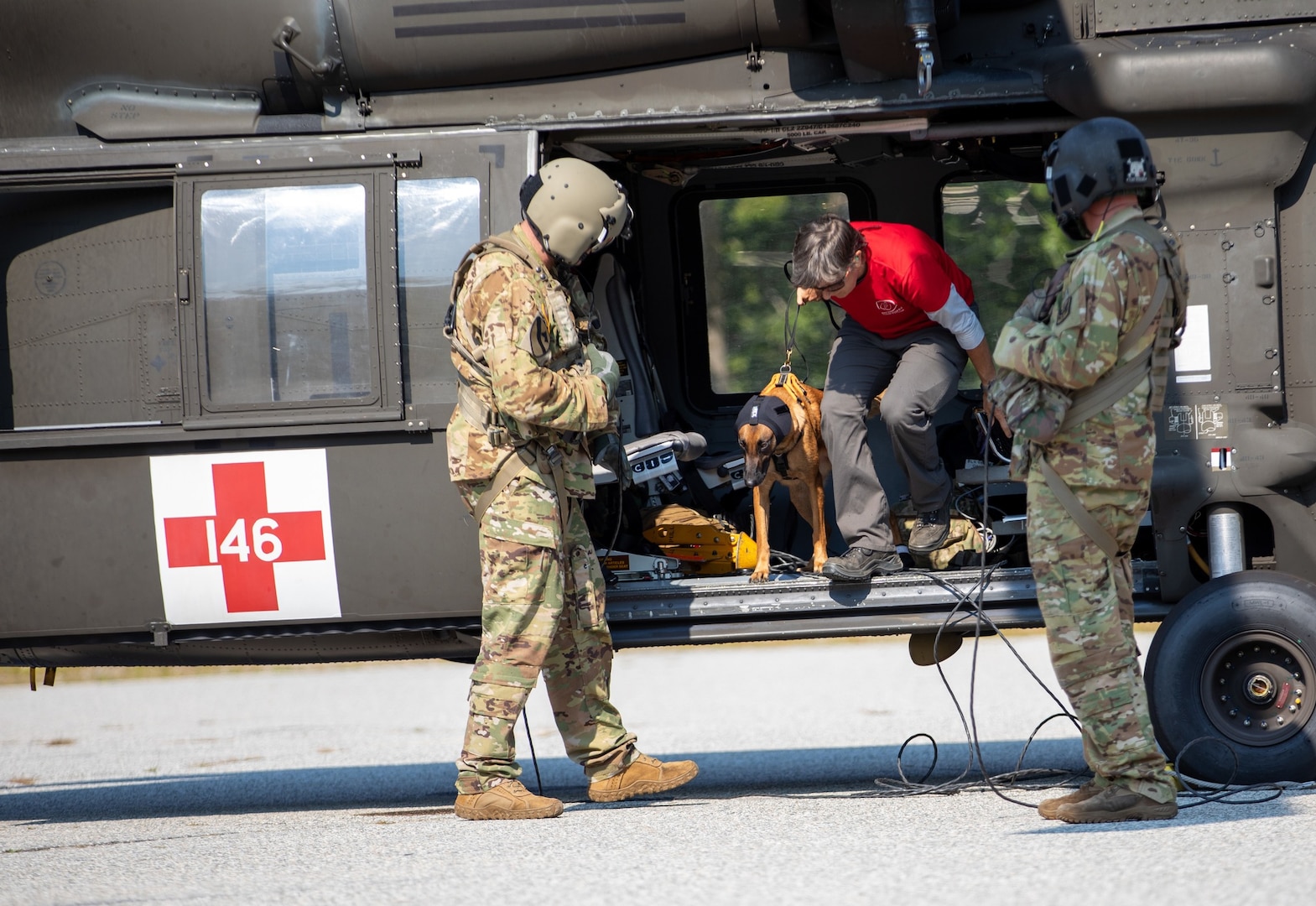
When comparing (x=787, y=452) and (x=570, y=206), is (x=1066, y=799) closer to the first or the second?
(x=787, y=452)

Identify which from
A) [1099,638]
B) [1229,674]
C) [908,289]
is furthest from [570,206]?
[1229,674]

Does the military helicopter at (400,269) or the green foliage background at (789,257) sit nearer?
the military helicopter at (400,269)

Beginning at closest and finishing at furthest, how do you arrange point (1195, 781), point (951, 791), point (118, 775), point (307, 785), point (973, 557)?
point (1195, 781) < point (951, 791) < point (973, 557) < point (307, 785) < point (118, 775)

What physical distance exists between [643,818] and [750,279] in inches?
119

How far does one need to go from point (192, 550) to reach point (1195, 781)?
3846mm

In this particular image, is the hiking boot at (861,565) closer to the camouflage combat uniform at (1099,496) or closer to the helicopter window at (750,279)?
the camouflage combat uniform at (1099,496)

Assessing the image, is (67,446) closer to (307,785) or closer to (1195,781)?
(307,785)

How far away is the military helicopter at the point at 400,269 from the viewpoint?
5203mm

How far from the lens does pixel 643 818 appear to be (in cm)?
502

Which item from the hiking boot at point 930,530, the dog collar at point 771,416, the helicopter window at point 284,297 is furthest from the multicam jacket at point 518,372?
the hiking boot at point 930,530

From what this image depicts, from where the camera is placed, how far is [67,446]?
17.7ft

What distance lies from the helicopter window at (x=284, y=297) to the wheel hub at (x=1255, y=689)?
11.1ft

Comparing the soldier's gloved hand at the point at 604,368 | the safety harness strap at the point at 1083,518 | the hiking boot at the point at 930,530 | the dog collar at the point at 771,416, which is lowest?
the hiking boot at the point at 930,530

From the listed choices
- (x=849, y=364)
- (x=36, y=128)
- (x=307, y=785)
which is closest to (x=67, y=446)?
(x=36, y=128)
